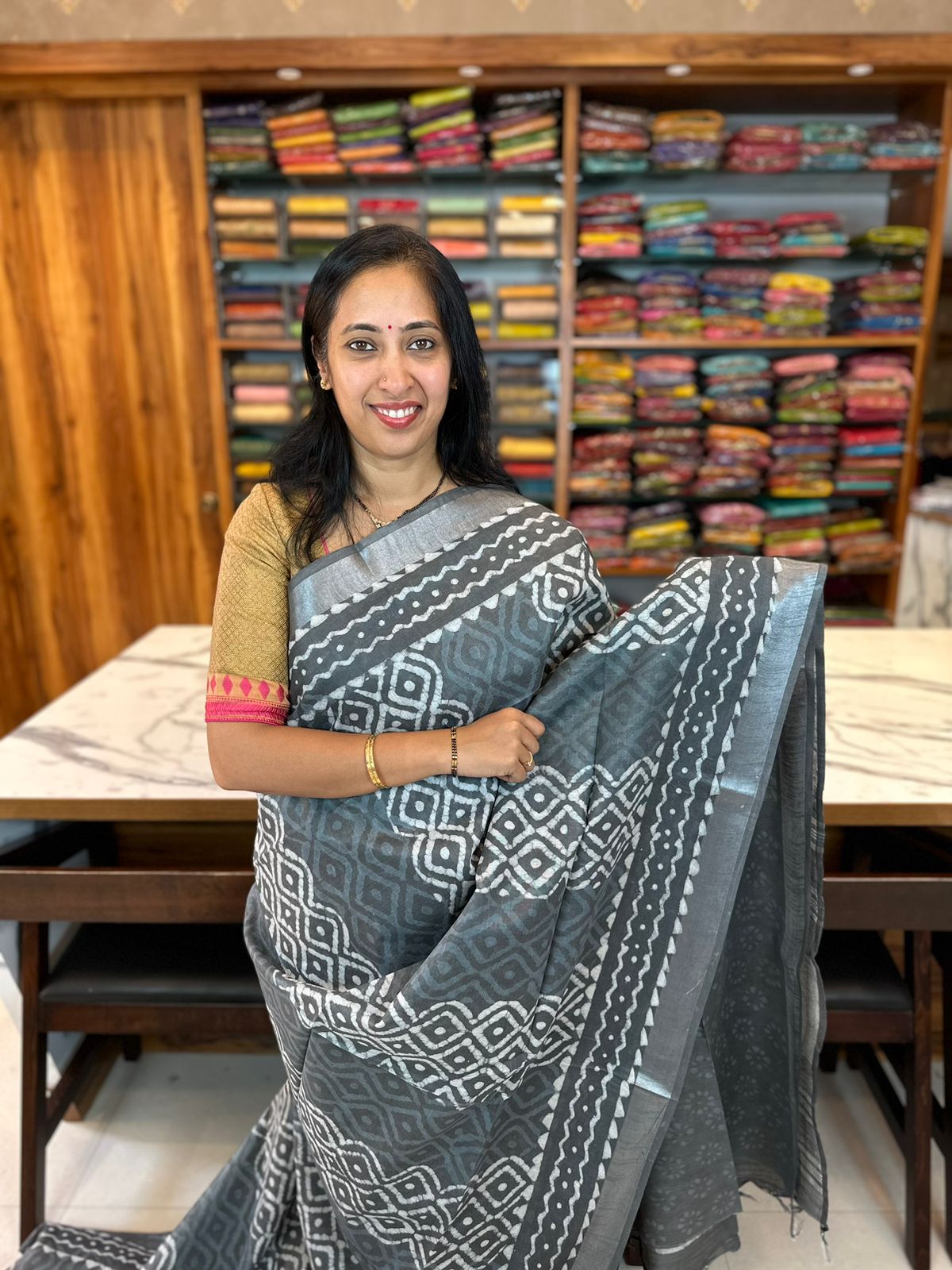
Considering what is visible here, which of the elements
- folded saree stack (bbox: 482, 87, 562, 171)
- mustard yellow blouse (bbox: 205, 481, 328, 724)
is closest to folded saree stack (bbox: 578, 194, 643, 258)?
folded saree stack (bbox: 482, 87, 562, 171)

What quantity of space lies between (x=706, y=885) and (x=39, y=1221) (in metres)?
1.30

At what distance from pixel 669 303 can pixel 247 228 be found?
1.48 m

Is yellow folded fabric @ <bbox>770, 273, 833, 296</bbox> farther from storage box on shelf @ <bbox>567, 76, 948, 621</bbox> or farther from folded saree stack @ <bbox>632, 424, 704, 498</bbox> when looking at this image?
folded saree stack @ <bbox>632, 424, 704, 498</bbox>

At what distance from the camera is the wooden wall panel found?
307cm

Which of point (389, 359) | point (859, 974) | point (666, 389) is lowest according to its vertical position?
point (859, 974)

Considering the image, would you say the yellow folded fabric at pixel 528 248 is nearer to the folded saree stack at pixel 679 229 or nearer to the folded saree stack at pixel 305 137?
the folded saree stack at pixel 679 229

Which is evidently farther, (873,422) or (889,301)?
(873,422)

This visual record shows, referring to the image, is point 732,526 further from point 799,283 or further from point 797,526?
point 799,283

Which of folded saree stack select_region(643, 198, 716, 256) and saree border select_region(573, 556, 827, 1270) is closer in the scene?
saree border select_region(573, 556, 827, 1270)

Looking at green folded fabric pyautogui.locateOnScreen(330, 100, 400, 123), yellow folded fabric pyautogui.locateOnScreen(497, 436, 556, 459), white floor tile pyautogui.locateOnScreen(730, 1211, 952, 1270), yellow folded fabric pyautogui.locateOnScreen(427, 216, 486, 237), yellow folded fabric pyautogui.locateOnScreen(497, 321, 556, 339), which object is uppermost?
green folded fabric pyautogui.locateOnScreen(330, 100, 400, 123)

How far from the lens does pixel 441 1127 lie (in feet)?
3.72

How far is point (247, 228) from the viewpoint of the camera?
119 inches

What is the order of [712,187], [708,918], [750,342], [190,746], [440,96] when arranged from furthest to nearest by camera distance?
[712,187], [750,342], [440,96], [190,746], [708,918]

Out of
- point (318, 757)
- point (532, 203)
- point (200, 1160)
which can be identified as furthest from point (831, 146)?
point (200, 1160)
